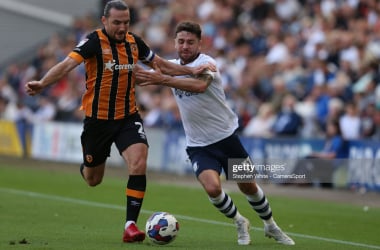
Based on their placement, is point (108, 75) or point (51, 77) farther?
point (108, 75)

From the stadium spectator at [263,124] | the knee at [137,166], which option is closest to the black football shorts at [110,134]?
the knee at [137,166]

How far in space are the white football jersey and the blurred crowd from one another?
8855mm

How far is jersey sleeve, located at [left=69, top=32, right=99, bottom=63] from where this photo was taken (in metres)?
10.2

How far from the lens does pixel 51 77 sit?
9961 millimetres

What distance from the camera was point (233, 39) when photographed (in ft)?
82.3

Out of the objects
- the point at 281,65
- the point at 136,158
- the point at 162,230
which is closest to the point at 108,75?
the point at 136,158

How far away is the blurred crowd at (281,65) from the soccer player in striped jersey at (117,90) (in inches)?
359

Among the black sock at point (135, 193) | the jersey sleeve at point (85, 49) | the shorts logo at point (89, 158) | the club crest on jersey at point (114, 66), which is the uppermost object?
the jersey sleeve at point (85, 49)

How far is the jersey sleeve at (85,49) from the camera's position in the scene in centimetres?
1020

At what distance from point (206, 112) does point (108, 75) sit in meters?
1.18

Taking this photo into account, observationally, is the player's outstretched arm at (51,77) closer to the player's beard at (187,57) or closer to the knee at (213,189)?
the player's beard at (187,57)

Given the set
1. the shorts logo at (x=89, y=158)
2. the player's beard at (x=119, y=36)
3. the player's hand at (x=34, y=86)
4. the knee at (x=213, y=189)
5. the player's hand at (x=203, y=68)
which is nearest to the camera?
the player's hand at (x=34, y=86)

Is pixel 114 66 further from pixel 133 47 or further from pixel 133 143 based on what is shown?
pixel 133 143

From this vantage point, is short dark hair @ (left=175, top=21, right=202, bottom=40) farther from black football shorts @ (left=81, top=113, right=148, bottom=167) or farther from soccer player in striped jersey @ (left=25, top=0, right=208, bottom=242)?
black football shorts @ (left=81, top=113, right=148, bottom=167)
